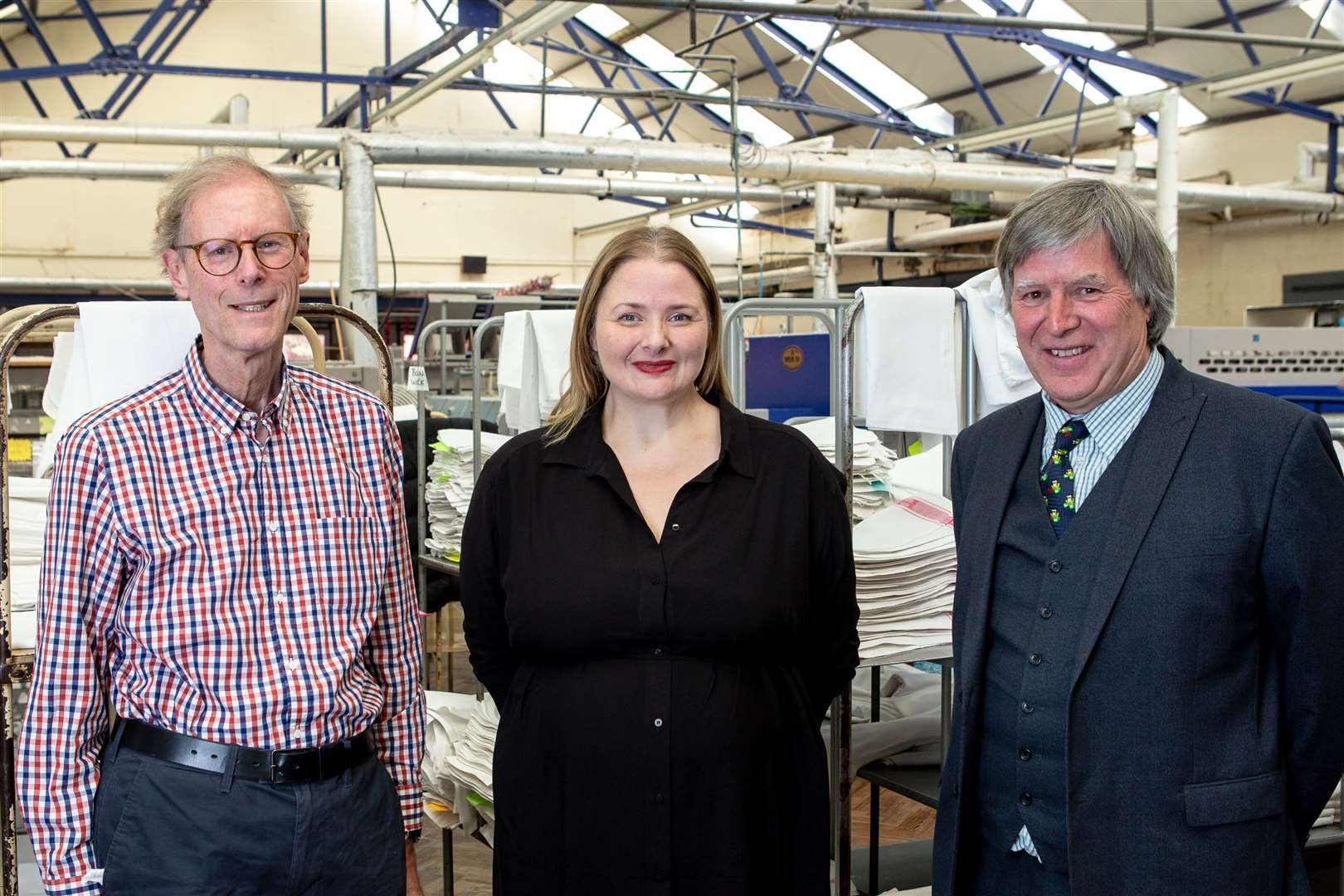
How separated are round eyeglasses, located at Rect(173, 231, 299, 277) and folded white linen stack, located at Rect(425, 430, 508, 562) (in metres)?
2.06

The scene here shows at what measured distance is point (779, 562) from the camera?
5.46ft

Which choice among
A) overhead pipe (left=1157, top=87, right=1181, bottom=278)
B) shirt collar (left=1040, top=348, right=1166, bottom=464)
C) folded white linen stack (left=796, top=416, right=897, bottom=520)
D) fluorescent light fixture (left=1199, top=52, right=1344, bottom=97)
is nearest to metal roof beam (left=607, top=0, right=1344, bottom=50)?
fluorescent light fixture (left=1199, top=52, right=1344, bottom=97)

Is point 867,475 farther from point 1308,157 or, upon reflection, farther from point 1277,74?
point 1308,157

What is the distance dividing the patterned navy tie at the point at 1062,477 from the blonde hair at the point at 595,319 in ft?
1.74

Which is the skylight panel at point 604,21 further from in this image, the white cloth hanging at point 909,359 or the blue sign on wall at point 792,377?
the white cloth hanging at point 909,359

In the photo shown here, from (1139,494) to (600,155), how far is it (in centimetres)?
763

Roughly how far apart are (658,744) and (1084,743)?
0.56 metres

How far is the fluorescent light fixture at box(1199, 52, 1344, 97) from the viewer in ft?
24.1

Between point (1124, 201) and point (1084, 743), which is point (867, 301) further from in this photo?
point (1084, 743)

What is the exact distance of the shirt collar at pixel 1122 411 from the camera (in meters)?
1.46

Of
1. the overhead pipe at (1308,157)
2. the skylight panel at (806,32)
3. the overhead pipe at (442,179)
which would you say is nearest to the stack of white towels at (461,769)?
the overhead pipe at (442,179)

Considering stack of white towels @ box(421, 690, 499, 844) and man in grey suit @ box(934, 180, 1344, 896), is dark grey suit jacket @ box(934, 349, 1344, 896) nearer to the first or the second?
man in grey suit @ box(934, 180, 1344, 896)

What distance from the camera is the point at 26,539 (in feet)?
8.15

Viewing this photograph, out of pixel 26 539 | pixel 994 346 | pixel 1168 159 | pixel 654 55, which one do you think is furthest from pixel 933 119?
pixel 26 539
